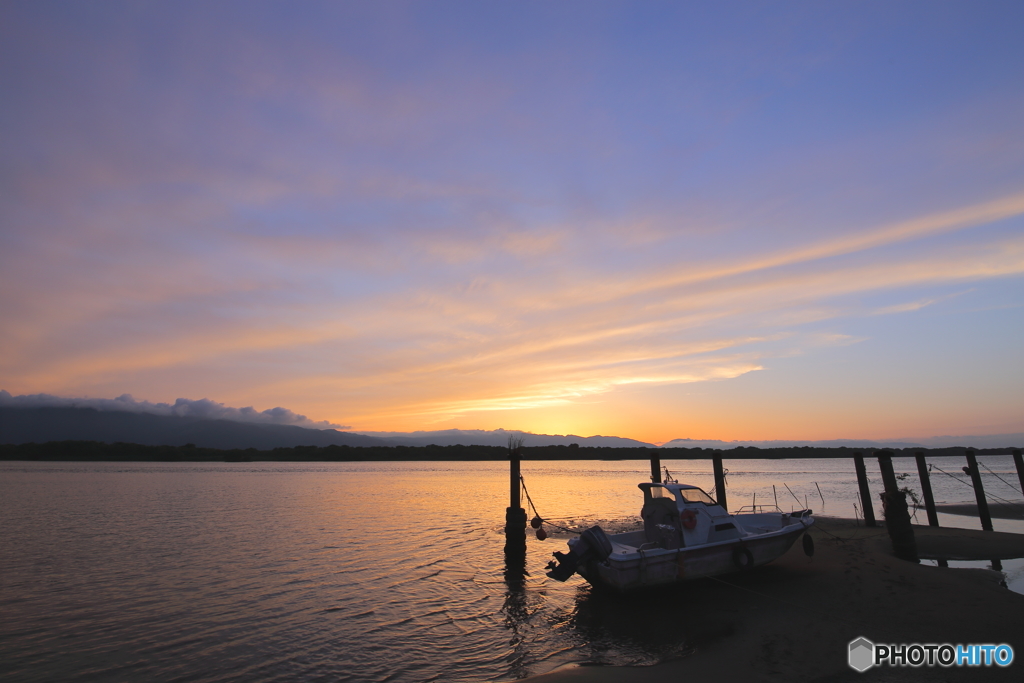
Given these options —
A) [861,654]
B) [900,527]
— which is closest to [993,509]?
[900,527]

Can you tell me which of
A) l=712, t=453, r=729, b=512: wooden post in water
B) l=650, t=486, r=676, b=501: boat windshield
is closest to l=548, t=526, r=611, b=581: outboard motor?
l=650, t=486, r=676, b=501: boat windshield

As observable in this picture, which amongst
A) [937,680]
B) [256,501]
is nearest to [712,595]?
[937,680]

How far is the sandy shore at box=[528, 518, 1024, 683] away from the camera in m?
9.25

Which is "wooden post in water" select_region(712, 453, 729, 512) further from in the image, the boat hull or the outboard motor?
the outboard motor

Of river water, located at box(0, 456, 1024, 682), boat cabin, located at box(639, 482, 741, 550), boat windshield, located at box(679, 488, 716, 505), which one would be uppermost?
boat windshield, located at box(679, 488, 716, 505)

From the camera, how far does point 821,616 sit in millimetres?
11961

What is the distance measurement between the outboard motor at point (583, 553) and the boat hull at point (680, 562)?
0.81 feet

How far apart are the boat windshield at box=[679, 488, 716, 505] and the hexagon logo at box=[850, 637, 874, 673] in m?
5.41

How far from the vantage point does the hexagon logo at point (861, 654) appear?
9.39 metres

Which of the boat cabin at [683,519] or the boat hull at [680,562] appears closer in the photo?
the boat hull at [680,562]

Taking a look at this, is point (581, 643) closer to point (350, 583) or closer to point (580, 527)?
point (350, 583)

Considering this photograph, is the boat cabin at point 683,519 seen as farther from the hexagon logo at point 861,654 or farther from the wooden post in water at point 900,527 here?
the wooden post in water at point 900,527

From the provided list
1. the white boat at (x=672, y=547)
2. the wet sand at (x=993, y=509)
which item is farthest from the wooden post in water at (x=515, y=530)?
the wet sand at (x=993, y=509)

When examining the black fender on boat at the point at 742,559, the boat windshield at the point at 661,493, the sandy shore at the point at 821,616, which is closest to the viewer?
the sandy shore at the point at 821,616
